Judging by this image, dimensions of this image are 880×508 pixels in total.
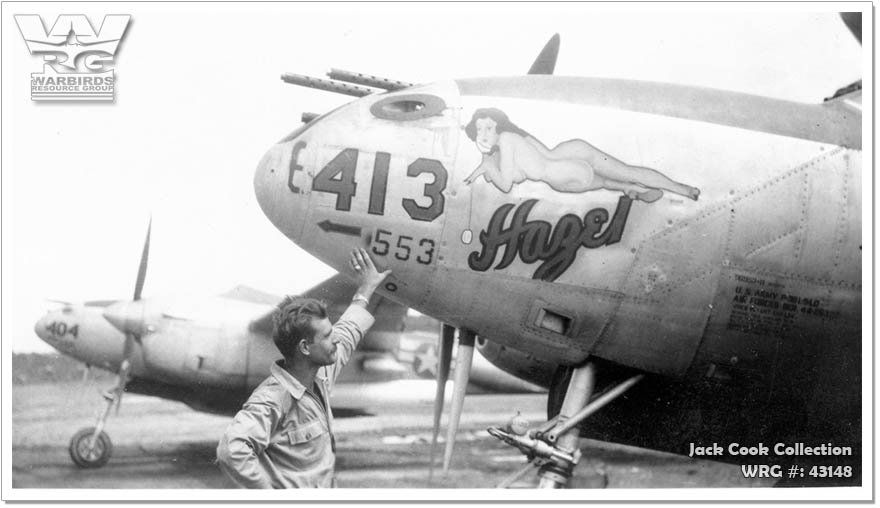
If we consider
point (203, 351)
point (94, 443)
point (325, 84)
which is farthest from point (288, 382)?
point (203, 351)

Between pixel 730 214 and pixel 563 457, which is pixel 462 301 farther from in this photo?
pixel 730 214

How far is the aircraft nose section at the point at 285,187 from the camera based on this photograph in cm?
409

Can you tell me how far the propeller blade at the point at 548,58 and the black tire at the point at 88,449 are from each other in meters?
4.39

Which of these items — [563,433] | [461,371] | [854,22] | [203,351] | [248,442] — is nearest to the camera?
[248,442]

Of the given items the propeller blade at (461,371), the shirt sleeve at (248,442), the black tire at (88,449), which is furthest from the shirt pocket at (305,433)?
the black tire at (88,449)

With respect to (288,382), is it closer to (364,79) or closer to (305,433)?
(305,433)

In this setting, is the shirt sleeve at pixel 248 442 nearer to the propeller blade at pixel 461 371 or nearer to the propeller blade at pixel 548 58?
the propeller blade at pixel 461 371

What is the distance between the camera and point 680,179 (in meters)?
4.17

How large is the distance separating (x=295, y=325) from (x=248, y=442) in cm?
65

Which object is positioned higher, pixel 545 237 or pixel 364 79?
pixel 364 79

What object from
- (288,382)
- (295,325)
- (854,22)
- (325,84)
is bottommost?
(288,382)

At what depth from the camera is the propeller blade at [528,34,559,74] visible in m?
5.11

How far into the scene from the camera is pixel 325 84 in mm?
5195

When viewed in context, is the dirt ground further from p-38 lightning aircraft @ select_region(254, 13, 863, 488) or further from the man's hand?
the man's hand
